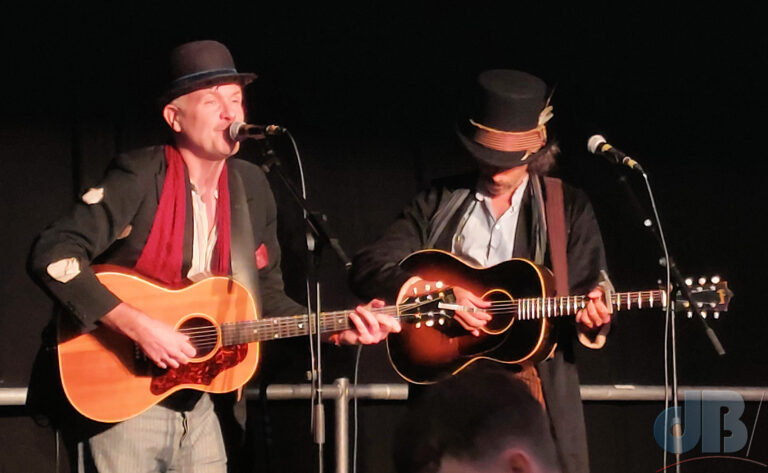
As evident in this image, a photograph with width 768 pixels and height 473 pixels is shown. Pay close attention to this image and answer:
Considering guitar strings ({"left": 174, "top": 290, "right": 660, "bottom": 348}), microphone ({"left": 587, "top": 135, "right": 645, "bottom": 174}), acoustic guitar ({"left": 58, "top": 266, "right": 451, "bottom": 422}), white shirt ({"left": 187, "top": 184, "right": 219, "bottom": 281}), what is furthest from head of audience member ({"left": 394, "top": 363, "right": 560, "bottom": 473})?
white shirt ({"left": 187, "top": 184, "right": 219, "bottom": 281})

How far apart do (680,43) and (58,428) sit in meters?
3.31

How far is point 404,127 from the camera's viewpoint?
5121 millimetres

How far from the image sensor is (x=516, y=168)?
169 inches

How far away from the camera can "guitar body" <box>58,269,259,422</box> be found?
3666 mm

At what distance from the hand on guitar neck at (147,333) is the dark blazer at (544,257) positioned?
0.88 meters

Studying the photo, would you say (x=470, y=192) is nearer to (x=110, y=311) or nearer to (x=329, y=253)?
(x=329, y=253)

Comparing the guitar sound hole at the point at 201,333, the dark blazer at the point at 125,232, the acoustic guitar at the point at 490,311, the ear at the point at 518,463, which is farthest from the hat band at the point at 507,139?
the ear at the point at 518,463

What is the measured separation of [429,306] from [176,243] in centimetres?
95

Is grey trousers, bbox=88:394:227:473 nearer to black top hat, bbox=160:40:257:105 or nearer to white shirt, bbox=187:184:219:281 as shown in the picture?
white shirt, bbox=187:184:219:281

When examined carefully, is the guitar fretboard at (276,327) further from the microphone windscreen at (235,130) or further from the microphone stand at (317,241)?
the microphone windscreen at (235,130)

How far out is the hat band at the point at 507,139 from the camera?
425cm

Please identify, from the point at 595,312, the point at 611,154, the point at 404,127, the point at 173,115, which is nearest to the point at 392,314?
the point at 595,312

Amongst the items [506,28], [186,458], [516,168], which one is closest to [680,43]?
[506,28]

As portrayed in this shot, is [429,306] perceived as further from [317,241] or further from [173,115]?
[173,115]
